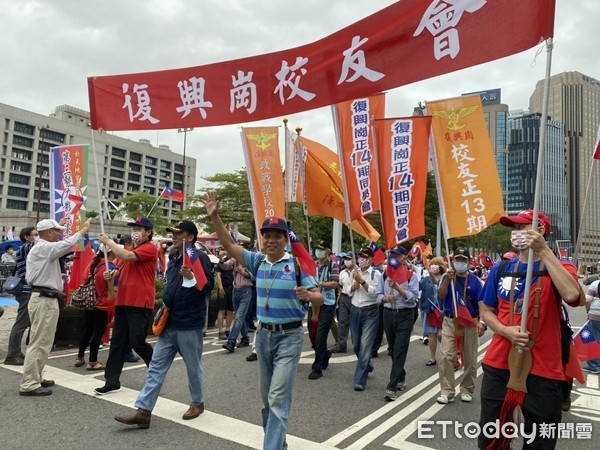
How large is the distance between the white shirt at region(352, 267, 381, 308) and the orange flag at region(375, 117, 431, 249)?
525 mm

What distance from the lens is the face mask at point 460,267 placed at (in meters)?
5.86

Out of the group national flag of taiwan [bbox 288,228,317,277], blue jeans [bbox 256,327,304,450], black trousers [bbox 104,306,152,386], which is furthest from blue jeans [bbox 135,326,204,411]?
national flag of taiwan [bbox 288,228,317,277]

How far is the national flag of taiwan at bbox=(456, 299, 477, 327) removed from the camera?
18.8 feet

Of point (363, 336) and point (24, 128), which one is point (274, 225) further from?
point (24, 128)

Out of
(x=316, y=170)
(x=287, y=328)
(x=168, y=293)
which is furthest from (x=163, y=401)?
(x=316, y=170)

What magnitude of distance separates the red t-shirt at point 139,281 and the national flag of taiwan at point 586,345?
5870mm

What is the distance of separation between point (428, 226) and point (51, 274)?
36.4 m

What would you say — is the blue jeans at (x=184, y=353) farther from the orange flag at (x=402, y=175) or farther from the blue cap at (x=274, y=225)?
the orange flag at (x=402, y=175)

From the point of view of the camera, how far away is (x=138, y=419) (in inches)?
164

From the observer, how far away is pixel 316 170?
756 centimetres

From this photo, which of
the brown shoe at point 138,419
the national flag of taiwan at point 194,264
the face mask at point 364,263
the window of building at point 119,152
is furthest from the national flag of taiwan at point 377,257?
the window of building at point 119,152

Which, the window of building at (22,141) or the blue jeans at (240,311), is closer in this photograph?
the blue jeans at (240,311)

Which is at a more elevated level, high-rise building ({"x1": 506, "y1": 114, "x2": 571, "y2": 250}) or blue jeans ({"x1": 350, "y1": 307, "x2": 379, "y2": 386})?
high-rise building ({"x1": 506, "y1": 114, "x2": 571, "y2": 250})

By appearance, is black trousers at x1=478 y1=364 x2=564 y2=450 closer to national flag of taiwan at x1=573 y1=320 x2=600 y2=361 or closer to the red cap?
the red cap
